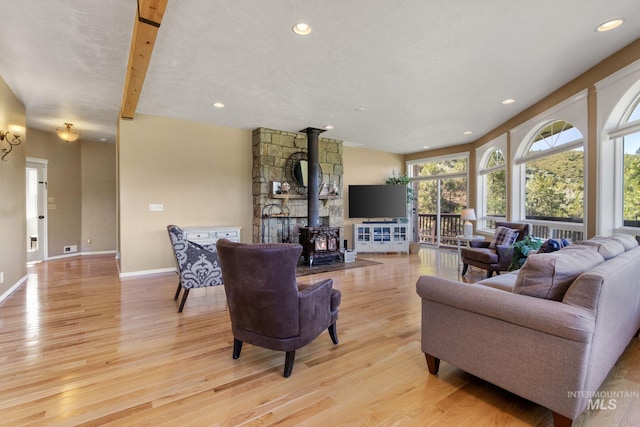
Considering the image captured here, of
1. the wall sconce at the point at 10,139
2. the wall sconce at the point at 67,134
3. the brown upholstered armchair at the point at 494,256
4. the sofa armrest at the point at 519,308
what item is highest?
the wall sconce at the point at 67,134

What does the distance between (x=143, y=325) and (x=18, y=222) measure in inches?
124

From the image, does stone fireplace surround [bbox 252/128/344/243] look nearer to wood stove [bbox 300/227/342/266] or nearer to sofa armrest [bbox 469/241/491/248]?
wood stove [bbox 300/227/342/266]

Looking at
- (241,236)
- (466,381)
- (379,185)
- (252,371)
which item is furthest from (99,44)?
(379,185)

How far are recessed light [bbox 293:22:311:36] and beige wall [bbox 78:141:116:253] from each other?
7065mm

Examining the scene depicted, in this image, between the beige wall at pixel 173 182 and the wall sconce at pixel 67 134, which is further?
the wall sconce at pixel 67 134

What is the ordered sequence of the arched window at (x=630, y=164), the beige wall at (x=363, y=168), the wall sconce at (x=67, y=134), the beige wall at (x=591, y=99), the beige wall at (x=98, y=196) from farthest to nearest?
the beige wall at (x=363, y=168), the beige wall at (x=98, y=196), the wall sconce at (x=67, y=134), the arched window at (x=630, y=164), the beige wall at (x=591, y=99)

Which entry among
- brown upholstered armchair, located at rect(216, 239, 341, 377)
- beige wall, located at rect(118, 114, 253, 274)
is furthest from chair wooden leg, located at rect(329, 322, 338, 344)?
beige wall, located at rect(118, 114, 253, 274)

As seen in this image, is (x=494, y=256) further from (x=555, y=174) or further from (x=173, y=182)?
(x=173, y=182)

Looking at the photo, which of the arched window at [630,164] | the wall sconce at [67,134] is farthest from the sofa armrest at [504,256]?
the wall sconce at [67,134]

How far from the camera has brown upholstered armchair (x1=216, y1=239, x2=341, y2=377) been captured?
6.52ft

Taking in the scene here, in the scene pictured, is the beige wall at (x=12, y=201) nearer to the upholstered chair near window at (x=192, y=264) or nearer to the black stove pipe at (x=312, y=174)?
the upholstered chair near window at (x=192, y=264)

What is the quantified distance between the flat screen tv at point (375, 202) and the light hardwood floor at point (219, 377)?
416cm

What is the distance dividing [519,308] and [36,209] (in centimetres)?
856

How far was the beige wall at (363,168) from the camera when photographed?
7770 millimetres
